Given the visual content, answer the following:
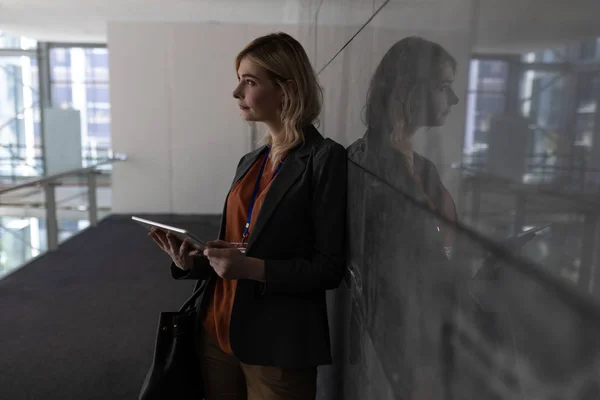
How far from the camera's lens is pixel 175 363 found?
5.37 ft

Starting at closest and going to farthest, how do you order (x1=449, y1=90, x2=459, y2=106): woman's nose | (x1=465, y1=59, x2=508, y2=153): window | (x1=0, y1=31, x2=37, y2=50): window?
1. (x1=465, y1=59, x2=508, y2=153): window
2. (x1=449, y1=90, x2=459, y2=106): woman's nose
3. (x1=0, y1=31, x2=37, y2=50): window

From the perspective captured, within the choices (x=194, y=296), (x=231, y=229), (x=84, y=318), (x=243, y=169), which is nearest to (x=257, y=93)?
(x=243, y=169)

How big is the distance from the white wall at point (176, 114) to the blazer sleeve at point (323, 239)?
6.19 metres

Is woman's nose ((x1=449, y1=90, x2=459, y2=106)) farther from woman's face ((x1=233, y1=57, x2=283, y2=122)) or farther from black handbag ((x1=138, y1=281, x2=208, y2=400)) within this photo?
black handbag ((x1=138, y1=281, x2=208, y2=400))

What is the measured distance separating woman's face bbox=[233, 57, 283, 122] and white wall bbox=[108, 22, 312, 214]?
5.97 meters

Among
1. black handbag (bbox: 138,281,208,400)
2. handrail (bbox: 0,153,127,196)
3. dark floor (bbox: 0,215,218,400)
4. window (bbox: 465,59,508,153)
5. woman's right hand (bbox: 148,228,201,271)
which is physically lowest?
dark floor (bbox: 0,215,218,400)

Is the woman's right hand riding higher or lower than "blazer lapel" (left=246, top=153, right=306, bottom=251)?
lower

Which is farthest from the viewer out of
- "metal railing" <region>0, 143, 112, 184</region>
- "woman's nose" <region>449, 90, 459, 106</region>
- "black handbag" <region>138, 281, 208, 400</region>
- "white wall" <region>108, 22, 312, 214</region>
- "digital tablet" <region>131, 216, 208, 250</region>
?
"metal railing" <region>0, 143, 112, 184</region>

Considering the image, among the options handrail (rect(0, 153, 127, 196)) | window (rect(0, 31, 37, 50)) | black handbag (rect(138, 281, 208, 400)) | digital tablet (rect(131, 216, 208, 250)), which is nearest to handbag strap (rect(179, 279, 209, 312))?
black handbag (rect(138, 281, 208, 400))

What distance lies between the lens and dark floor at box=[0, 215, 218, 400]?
312cm

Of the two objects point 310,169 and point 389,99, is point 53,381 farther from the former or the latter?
point 389,99

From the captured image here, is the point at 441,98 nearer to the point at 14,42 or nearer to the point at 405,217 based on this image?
the point at 405,217

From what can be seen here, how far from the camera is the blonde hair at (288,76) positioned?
151 centimetres

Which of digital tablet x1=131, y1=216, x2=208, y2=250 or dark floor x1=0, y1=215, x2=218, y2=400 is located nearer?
digital tablet x1=131, y1=216, x2=208, y2=250
